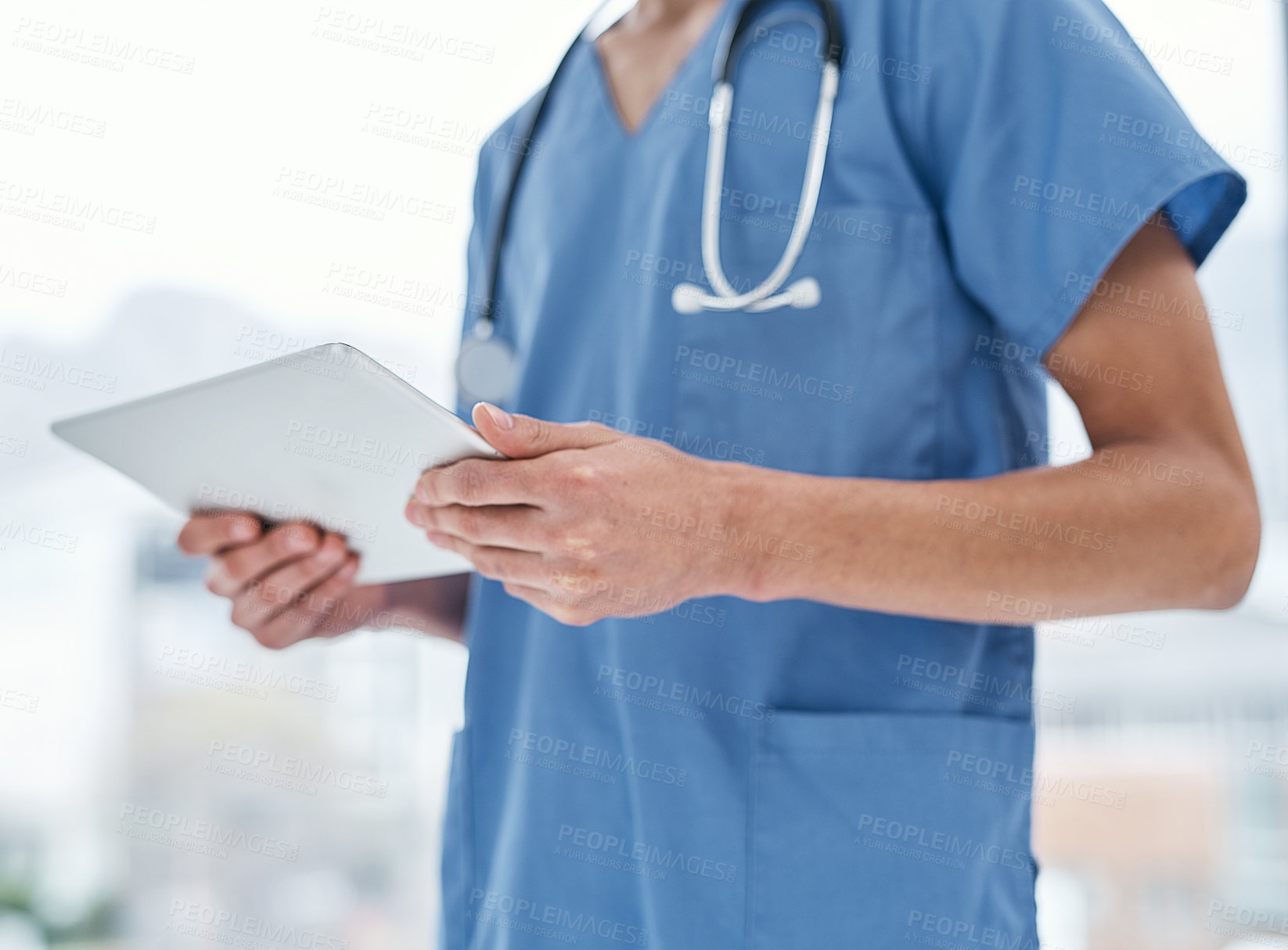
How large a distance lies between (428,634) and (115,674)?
1073mm

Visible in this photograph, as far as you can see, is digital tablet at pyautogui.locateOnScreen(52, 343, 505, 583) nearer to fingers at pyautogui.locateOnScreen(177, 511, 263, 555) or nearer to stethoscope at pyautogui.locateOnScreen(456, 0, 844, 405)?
fingers at pyautogui.locateOnScreen(177, 511, 263, 555)

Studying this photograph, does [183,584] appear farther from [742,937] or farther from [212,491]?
[742,937]

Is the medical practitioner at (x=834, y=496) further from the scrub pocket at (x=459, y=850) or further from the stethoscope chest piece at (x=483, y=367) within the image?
the stethoscope chest piece at (x=483, y=367)

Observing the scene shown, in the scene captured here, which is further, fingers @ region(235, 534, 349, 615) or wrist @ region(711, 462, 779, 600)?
fingers @ region(235, 534, 349, 615)

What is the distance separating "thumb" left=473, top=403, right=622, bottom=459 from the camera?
54cm

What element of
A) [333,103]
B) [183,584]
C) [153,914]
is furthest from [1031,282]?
[153,914]

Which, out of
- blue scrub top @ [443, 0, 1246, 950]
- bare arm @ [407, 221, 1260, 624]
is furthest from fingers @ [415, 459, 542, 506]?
blue scrub top @ [443, 0, 1246, 950]

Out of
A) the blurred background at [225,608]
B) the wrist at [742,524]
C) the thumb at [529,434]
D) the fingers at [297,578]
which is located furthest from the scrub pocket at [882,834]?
the blurred background at [225,608]

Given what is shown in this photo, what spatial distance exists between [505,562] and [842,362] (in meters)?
0.28

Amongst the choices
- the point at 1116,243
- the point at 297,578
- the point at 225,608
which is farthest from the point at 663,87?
the point at 225,608

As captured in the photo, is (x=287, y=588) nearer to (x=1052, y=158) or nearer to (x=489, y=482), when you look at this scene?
(x=489, y=482)

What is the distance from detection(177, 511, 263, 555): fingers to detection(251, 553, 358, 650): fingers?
0.26 ft

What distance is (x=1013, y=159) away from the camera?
666 millimetres

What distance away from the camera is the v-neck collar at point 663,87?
32.3 inches
